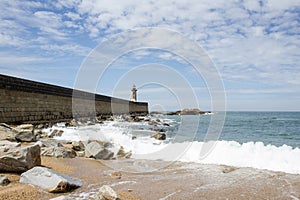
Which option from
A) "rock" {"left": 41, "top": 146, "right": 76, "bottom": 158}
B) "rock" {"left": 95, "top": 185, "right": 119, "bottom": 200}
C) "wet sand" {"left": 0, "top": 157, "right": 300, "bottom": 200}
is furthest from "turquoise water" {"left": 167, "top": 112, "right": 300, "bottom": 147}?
"rock" {"left": 95, "top": 185, "right": 119, "bottom": 200}

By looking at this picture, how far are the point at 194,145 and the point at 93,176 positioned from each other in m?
5.93

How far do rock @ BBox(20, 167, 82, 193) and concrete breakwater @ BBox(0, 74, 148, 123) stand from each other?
11146 mm

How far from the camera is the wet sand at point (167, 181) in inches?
162

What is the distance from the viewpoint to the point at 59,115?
22875 millimetres

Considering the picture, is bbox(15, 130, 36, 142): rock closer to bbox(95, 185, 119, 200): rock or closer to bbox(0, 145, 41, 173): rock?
bbox(0, 145, 41, 173): rock

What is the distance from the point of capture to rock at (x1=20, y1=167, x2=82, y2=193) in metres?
3.88

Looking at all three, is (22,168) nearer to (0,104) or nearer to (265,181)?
(265,181)

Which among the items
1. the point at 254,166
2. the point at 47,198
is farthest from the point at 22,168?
the point at 254,166

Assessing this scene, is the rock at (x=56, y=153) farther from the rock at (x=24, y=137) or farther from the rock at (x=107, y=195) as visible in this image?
the rock at (x=107, y=195)

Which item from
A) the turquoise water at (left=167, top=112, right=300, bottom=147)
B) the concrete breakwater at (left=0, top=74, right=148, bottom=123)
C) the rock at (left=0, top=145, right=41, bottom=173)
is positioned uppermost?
the concrete breakwater at (left=0, top=74, right=148, bottom=123)

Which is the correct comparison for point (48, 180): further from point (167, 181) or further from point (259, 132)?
point (259, 132)

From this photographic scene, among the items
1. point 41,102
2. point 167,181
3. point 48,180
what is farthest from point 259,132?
point 48,180

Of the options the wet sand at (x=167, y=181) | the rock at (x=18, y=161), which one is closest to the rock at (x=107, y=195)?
the wet sand at (x=167, y=181)

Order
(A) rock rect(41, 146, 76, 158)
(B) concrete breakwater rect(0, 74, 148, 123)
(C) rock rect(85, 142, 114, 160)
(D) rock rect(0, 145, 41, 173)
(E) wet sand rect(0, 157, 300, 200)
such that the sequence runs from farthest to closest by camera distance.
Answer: (B) concrete breakwater rect(0, 74, 148, 123) → (C) rock rect(85, 142, 114, 160) → (A) rock rect(41, 146, 76, 158) → (D) rock rect(0, 145, 41, 173) → (E) wet sand rect(0, 157, 300, 200)
